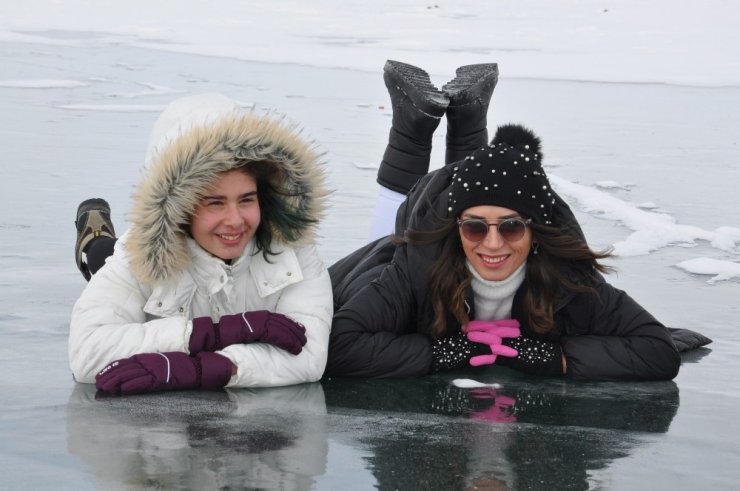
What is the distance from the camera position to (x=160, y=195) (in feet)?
13.3

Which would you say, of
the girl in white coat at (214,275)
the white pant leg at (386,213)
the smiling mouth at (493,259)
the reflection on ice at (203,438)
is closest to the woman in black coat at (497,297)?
the smiling mouth at (493,259)

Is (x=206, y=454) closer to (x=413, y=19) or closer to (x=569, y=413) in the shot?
(x=569, y=413)

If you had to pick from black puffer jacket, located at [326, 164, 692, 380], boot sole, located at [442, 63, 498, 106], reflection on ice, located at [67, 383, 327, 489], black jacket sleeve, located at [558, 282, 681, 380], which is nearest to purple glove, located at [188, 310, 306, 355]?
reflection on ice, located at [67, 383, 327, 489]

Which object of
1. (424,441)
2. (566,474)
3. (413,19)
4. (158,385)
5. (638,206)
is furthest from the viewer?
(413,19)

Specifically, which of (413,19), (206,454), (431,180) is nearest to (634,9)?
(413,19)

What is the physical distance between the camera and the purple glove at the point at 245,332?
408 centimetres

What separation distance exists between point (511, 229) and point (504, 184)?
0.15 metres

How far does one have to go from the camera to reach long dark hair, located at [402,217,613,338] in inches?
171

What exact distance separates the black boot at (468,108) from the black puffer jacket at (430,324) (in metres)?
1.18

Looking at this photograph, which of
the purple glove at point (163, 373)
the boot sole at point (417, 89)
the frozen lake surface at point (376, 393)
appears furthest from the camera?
the boot sole at point (417, 89)

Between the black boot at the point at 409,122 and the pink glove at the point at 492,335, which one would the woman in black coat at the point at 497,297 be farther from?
the black boot at the point at 409,122

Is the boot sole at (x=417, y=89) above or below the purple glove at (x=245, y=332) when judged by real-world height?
above

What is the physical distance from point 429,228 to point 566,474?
1304mm

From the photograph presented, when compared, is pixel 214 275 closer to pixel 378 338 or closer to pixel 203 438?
pixel 378 338
